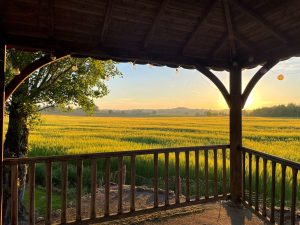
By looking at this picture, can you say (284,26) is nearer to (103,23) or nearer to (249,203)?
(103,23)

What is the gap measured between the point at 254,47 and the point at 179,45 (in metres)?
1.31

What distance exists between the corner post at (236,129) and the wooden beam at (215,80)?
97 millimetres

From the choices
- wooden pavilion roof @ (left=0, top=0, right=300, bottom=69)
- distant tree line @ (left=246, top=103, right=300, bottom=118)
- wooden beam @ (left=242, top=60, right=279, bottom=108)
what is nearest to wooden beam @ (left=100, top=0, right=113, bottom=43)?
wooden pavilion roof @ (left=0, top=0, right=300, bottom=69)

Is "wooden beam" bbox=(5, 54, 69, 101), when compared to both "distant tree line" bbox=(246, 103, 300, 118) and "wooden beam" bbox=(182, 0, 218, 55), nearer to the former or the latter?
"wooden beam" bbox=(182, 0, 218, 55)

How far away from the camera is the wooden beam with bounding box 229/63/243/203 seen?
5762mm

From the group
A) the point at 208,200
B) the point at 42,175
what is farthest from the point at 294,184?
the point at 42,175

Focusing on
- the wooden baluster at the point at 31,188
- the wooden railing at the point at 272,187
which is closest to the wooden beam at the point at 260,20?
the wooden railing at the point at 272,187

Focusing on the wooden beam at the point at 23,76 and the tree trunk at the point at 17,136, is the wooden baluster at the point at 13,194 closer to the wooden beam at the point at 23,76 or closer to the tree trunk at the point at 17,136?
the wooden beam at the point at 23,76

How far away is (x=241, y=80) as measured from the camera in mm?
5797

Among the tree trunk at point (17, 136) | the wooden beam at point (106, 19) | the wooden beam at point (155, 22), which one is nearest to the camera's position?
the wooden beam at point (106, 19)

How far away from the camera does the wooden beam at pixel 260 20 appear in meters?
4.12

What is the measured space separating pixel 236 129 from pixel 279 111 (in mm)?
68952

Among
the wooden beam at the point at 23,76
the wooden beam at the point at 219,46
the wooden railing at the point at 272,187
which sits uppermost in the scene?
the wooden beam at the point at 219,46

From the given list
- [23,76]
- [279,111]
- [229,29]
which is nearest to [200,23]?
[229,29]
